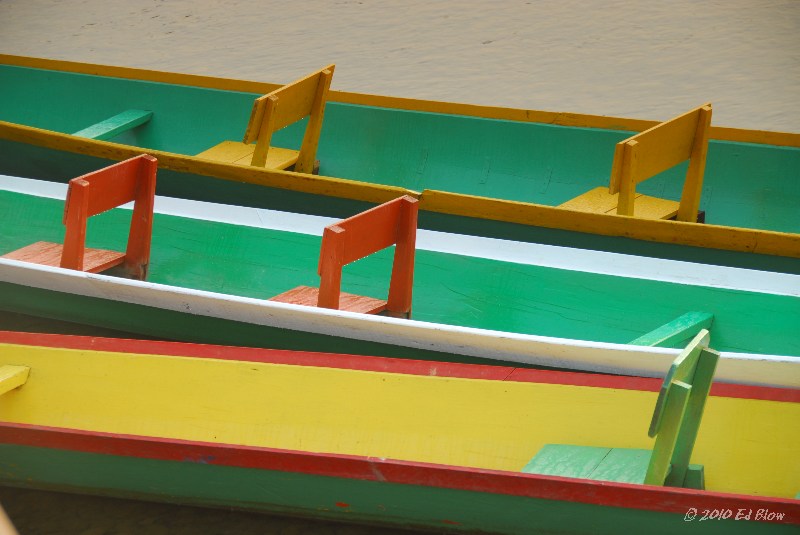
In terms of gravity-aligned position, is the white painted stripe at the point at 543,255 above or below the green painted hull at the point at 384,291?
above

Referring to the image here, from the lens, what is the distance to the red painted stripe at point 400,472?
102 inches

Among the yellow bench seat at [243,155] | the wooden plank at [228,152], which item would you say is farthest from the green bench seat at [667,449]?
the wooden plank at [228,152]

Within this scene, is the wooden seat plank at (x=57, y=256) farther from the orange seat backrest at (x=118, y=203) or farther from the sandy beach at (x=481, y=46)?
the sandy beach at (x=481, y=46)

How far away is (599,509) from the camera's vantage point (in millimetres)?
2682

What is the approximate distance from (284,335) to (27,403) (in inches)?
31.8

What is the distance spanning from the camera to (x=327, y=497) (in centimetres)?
289

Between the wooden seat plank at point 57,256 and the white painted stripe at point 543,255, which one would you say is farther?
the wooden seat plank at point 57,256

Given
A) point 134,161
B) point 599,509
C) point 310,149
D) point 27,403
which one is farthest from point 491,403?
point 310,149

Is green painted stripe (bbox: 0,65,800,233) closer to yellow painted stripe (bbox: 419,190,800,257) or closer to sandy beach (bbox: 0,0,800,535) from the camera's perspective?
yellow painted stripe (bbox: 419,190,800,257)

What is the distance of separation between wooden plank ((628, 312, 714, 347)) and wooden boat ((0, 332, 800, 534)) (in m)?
0.47

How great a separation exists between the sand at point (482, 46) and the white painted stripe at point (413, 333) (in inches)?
168

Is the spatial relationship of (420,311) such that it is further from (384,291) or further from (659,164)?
(659,164)

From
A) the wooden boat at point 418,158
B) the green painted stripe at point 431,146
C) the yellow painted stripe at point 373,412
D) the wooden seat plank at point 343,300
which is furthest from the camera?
the green painted stripe at point 431,146

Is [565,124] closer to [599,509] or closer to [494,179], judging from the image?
[494,179]
